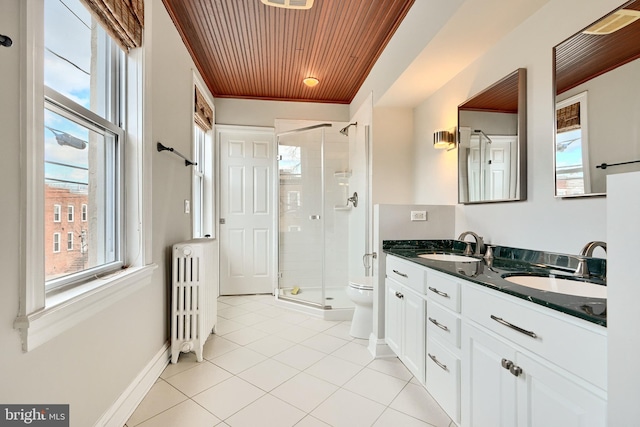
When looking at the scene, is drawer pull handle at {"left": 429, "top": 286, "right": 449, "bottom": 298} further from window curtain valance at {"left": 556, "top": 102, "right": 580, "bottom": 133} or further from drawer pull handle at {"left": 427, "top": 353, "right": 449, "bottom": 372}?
window curtain valance at {"left": 556, "top": 102, "right": 580, "bottom": 133}

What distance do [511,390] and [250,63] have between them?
3.25m

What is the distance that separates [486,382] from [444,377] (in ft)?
1.06

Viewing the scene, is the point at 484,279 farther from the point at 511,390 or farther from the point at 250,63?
the point at 250,63

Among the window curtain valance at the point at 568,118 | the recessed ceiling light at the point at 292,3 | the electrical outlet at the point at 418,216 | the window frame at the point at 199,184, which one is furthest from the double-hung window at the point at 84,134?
the window curtain valance at the point at 568,118

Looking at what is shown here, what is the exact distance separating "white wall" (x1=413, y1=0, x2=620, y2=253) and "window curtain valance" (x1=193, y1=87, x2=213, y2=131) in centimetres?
246

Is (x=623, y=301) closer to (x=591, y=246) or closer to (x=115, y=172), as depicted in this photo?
(x=591, y=246)

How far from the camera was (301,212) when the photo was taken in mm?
3650

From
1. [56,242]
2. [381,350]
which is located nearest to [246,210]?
[381,350]

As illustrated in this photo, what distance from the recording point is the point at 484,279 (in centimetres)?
119

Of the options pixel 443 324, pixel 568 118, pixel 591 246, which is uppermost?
pixel 568 118

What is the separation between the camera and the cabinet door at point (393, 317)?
6.35ft

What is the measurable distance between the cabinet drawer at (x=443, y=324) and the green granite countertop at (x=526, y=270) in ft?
0.67

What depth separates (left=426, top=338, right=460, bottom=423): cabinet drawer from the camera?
4.28ft

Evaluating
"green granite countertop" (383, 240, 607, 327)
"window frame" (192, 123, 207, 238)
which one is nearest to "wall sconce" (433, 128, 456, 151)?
"green granite countertop" (383, 240, 607, 327)
